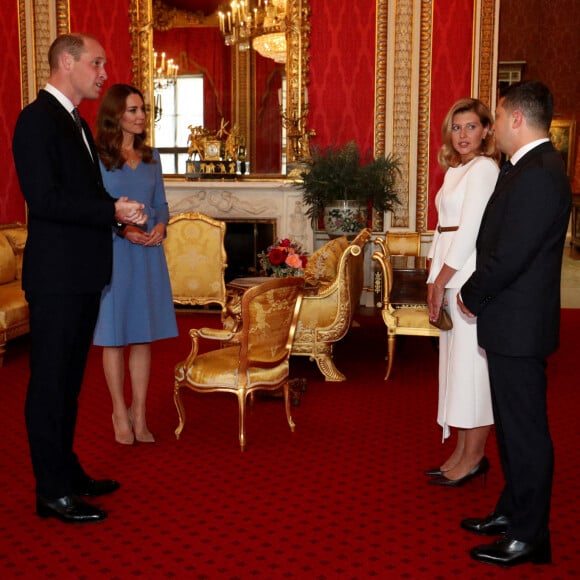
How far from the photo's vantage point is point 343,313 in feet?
18.3

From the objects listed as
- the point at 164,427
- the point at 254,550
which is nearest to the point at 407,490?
the point at 254,550

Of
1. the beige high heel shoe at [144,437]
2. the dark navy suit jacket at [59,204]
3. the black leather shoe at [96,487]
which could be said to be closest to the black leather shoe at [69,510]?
the black leather shoe at [96,487]

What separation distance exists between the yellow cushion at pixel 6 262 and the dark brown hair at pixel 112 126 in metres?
3.38

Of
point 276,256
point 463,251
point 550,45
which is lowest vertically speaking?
point 276,256

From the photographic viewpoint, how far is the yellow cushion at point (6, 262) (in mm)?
6910

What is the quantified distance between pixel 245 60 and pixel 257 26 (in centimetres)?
41

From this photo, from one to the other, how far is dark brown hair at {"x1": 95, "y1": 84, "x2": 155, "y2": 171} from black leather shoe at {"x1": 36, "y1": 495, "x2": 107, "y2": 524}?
1.62m

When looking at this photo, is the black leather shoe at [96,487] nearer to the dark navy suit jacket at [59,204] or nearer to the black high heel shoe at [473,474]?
the dark navy suit jacket at [59,204]

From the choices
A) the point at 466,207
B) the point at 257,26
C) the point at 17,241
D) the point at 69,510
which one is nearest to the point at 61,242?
the point at 69,510

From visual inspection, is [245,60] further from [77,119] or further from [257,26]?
[77,119]

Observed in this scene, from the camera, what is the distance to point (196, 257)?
8.06m

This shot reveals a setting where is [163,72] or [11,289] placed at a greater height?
[163,72]

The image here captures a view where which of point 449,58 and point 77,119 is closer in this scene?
point 77,119

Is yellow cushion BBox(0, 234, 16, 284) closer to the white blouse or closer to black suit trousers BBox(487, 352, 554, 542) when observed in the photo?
the white blouse
